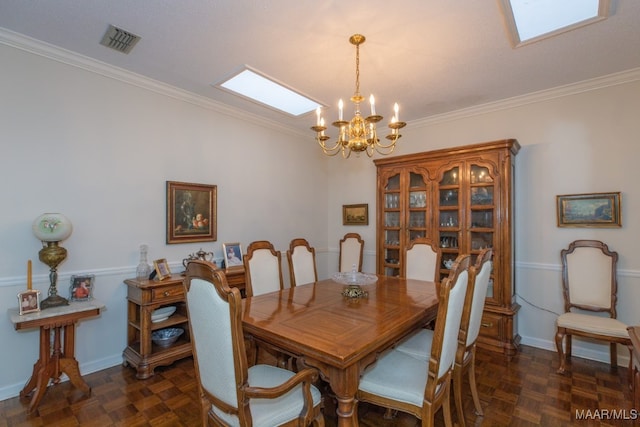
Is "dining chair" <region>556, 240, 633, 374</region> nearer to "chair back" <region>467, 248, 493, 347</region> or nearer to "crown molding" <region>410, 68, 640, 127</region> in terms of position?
"chair back" <region>467, 248, 493, 347</region>

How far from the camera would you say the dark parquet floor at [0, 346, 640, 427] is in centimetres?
196

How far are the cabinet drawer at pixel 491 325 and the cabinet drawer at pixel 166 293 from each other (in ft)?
9.92

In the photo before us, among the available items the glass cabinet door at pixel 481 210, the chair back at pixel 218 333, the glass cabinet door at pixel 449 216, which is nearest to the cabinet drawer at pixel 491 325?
the glass cabinet door at pixel 481 210

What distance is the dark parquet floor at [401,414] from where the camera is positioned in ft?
6.42

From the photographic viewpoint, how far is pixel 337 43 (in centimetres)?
231

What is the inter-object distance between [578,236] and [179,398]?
3.83m

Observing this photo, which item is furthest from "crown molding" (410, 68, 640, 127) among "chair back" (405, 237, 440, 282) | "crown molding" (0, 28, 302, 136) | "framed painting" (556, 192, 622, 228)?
"crown molding" (0, 28, 302, 136)

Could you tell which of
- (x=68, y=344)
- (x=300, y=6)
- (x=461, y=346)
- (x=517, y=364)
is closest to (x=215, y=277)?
(x=461, y=346)

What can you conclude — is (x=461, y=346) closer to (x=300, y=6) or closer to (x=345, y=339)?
(x=345, y=339)

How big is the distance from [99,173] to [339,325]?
2444mm

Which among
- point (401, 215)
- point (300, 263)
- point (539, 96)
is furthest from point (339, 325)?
point (539, 96)

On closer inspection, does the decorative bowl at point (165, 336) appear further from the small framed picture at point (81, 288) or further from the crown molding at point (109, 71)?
the crown molding at point (109, 71)

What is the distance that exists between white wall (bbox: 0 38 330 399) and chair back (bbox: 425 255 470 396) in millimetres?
2636

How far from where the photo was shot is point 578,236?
3010 millimetres
